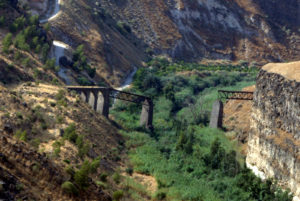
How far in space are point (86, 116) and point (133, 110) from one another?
2068cm

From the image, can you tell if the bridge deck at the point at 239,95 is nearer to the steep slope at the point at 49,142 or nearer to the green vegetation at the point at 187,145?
the green vegetation at the point at 187,145

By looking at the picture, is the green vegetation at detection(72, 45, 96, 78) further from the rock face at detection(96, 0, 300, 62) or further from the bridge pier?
the rock face at detection(96, 0, 300, 62)

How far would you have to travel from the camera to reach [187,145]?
54.0 m

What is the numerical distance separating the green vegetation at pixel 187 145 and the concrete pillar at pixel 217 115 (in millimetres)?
1552

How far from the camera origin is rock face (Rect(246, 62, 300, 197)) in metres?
39.1

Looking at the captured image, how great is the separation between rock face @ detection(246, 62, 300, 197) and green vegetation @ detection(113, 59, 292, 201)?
1.53 meters

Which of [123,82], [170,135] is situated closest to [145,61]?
[123,82]

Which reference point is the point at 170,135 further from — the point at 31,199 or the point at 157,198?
the point at 31,199

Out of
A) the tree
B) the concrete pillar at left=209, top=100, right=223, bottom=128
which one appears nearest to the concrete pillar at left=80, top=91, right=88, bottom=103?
the tree

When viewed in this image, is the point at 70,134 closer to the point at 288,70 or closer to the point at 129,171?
the point at 129,171

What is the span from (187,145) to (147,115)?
11.7 m

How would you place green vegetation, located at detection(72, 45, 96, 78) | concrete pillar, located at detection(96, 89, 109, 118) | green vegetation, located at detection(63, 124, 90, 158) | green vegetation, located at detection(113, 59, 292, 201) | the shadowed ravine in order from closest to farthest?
green vegetation, located at detection(63, 124, 90, 158)
green vegetation, located at detection(113, 59, 292, 201)
concrete pillar, located at detection(96, 89, 109, 118)
the shadowed ravine
green vegetation, located at detection(72, 45, 96, 78)

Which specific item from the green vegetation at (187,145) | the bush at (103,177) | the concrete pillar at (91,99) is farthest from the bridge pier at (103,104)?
the bush at (103,177)

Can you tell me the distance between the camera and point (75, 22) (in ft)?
309
